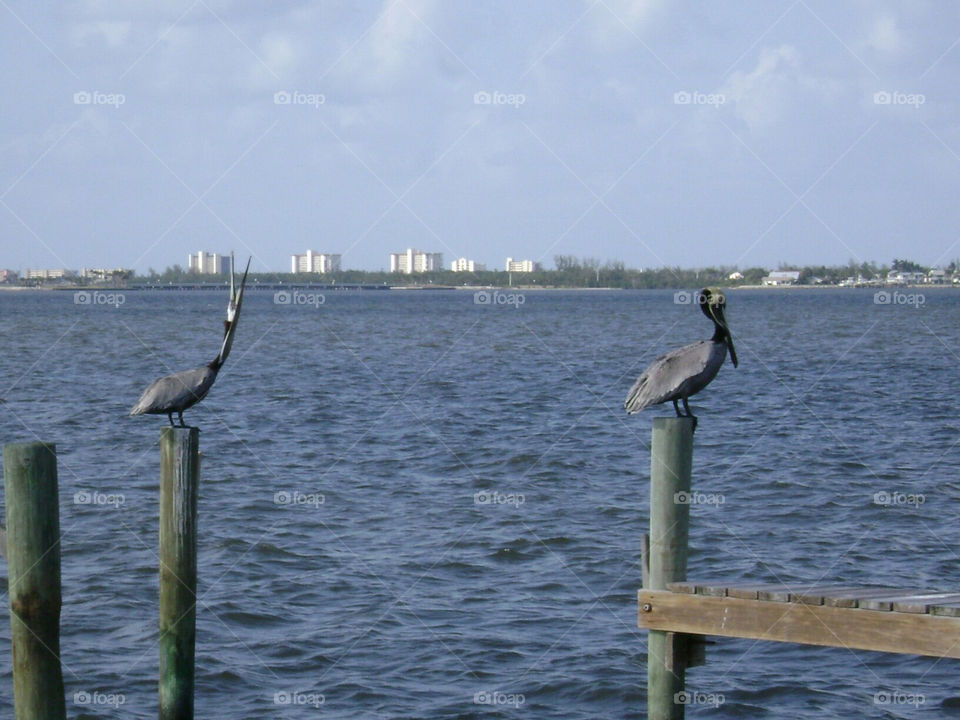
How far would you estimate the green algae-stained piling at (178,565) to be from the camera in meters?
7.25

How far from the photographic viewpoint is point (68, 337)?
54.6 m

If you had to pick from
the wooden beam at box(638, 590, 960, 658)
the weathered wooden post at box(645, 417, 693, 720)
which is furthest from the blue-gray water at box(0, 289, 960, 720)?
the wooden beam at box(638, 590, 960, 658)

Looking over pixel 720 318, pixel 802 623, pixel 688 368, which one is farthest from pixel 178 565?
pixel 720 318

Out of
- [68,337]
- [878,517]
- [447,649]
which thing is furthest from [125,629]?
[68,337]

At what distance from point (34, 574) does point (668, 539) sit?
3.61 m

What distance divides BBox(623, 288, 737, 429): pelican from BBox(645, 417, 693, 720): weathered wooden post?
2.07 ft

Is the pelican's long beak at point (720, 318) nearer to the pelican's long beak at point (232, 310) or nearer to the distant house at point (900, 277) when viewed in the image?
the pelican's long beak at point (232, 310)

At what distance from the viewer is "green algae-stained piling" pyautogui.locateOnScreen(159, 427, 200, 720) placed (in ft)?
23.8

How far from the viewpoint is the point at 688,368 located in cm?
779

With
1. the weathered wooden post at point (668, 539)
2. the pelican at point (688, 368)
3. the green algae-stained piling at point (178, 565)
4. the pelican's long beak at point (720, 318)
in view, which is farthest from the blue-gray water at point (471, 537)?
the pelican's long beak at point (720, 318)

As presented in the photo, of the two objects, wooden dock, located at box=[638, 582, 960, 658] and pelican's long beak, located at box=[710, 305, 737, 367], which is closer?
wooden dock, located at box=[638, 582, 960, 658]

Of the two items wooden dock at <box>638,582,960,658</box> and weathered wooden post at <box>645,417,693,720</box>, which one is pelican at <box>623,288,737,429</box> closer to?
weathered wooden post at <box>645,417,693,720</box>

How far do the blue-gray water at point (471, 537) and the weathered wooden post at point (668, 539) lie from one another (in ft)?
6.16

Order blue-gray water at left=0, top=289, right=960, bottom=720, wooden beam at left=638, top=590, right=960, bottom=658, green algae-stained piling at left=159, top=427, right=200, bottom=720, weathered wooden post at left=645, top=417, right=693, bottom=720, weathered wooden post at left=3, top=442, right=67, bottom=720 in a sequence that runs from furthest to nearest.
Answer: blue-gray water at left=0, top=289, right=960, bottom=720 < green algae-stained piling at left=159, top=427, right=200, bottom=720 < weathered wooden post at left=645, top=417, right=693, bottom=720 < weathered wooden post at left=3, top=442, right=67, bottom=720 < wooden beam at left=638, top=590, right=960, bottom=658
